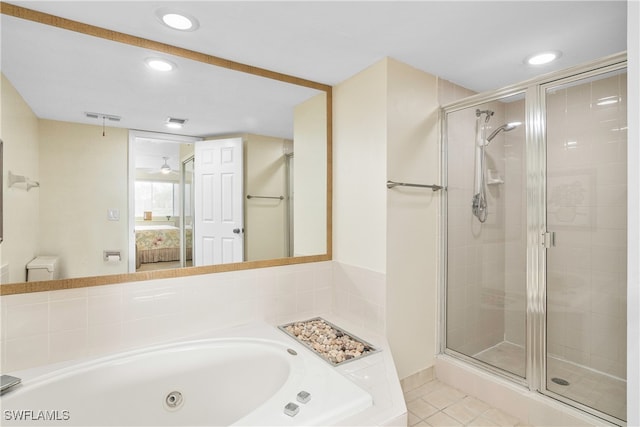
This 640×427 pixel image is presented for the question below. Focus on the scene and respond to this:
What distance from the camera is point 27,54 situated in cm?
159

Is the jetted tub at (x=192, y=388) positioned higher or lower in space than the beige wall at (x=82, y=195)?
lower

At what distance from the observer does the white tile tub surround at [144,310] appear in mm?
1578

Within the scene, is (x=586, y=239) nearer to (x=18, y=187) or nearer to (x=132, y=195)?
(x=132, y=195)

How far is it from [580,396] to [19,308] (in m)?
2.81

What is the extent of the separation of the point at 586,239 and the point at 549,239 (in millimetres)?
225

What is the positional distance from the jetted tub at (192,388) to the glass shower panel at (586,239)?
1353mm

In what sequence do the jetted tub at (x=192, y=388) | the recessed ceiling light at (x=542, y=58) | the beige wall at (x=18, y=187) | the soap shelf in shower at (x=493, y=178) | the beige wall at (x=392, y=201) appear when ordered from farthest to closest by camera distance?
the soap shelf in shower at (x=493, y=178), the beige wall at (x=392, y=201), the recessed ceiling light at (x=542, y=58), the beige wall at (x=18, y=187), the jetted tub at (x=192, y=388)

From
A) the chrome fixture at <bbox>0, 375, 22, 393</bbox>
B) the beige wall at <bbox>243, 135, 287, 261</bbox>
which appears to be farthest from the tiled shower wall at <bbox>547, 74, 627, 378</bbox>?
the chrome fixture at <bbox>0, 375, 22, 393</bbox>

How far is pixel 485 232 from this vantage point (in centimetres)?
240

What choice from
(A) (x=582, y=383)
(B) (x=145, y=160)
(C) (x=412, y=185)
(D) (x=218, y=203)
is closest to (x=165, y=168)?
(B) (x=145, y=160)

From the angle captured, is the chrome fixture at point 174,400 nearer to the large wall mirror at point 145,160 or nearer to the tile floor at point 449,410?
the large wall mirror at point 145,160

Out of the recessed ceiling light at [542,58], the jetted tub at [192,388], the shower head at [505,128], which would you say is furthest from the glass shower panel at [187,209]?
the recessed ceiling light at [542,58]

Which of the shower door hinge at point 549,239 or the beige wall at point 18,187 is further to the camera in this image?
the shower door hinge at point 549,239

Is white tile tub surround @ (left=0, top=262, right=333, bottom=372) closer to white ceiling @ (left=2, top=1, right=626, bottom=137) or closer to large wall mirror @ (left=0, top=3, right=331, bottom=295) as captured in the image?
large wall mirror @ (left=0, top=3, right=331, bottom=295)
